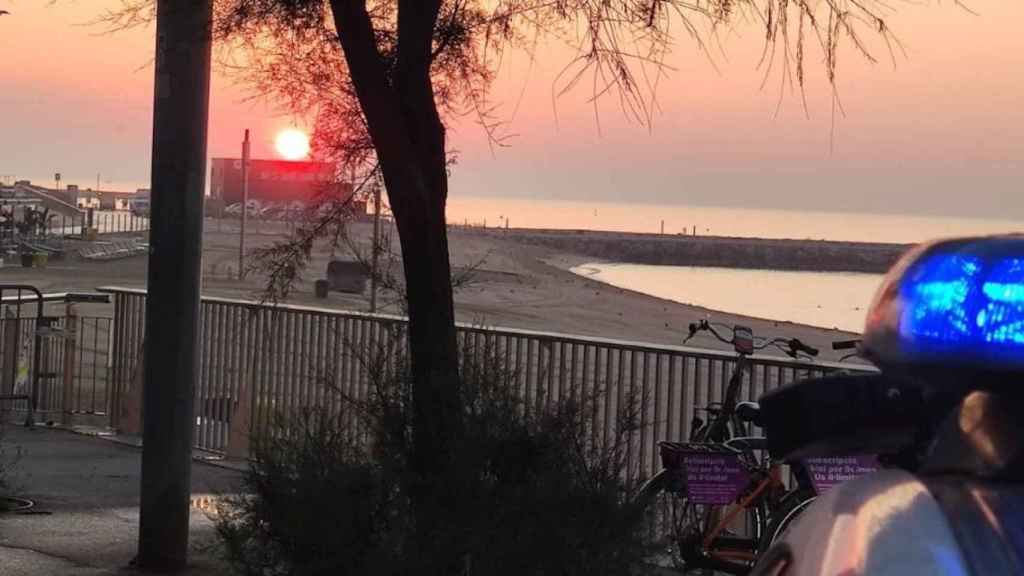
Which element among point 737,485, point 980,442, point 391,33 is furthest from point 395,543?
point 980,442

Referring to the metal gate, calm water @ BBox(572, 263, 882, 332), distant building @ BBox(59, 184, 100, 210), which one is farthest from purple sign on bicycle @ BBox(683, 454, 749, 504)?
distant building @ BBox(59, 184, 100, 210)

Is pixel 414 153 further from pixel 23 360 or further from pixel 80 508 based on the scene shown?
pixel 23 360

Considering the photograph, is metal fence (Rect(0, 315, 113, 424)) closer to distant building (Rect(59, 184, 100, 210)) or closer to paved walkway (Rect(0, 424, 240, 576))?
paved walkway (Rect(0, 424, 240, 576))

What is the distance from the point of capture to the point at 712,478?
292 inches

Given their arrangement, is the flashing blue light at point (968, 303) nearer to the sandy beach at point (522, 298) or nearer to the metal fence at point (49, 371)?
the metal fence at point (49, 371)

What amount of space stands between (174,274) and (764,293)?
188 feet

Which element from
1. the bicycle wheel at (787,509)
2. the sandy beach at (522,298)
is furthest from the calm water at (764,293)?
the bicycle wheel at (787,509)

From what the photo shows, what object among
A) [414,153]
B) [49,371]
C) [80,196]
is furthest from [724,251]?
[414,153]

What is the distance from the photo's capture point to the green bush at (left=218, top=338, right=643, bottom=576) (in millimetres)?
5422

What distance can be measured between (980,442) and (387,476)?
440 cm

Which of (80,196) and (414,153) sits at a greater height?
(80,196)

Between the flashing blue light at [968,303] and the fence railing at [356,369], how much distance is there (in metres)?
4.52

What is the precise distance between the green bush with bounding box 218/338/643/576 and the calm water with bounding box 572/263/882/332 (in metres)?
27.2

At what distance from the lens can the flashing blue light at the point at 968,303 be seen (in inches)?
55.5
